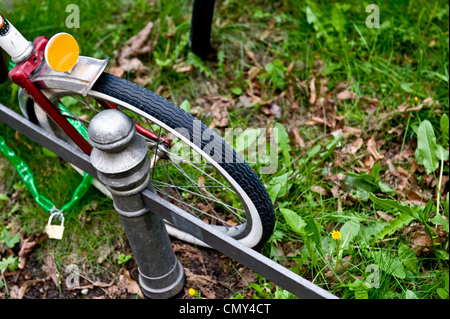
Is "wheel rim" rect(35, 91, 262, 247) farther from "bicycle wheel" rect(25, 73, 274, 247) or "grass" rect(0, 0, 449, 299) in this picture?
"grass" rect(0, 0, 449, 299)

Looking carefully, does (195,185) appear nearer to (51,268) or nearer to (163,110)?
(163,110)

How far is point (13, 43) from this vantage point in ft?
5.80

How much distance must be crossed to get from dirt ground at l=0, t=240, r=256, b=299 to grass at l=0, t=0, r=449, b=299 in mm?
80

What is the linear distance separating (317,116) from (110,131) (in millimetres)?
1506

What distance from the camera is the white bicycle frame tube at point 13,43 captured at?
174cm

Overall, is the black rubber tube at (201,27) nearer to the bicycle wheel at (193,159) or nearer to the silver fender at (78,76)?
the bicycle wheel at (193,159)

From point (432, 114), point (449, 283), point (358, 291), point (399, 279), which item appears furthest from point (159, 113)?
point (432, 114)

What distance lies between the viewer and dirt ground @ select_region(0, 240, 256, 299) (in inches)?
87.9

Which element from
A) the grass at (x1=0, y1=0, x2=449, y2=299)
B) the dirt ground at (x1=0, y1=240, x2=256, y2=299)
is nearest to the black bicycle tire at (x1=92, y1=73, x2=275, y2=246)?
the grass at (x1=0, y1=0, x2=449, y2=299)

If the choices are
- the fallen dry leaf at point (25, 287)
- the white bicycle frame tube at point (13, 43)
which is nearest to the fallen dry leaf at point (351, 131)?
the white bicycle frame tube at point (13, 43)

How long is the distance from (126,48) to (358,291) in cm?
211

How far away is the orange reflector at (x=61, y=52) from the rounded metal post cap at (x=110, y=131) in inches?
10.6

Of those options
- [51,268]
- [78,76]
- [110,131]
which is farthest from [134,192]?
[51,268]

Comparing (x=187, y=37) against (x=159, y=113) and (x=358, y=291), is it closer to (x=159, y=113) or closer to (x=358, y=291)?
(x=159, y=113)
